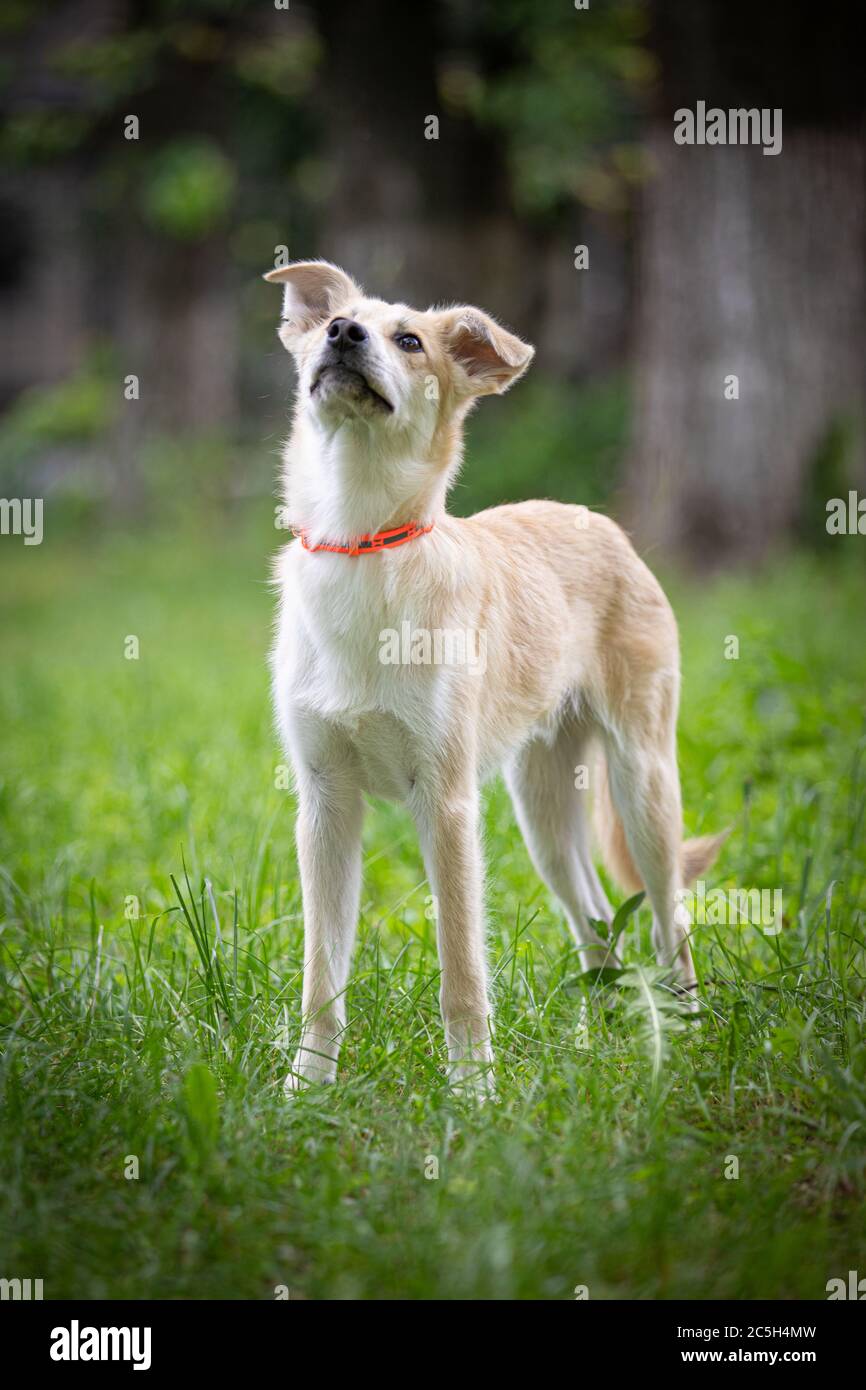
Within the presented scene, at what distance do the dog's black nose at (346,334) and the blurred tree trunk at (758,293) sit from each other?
7470 millimetres

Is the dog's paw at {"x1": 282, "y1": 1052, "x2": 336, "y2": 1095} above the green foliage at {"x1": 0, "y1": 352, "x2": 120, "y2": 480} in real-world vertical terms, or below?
below

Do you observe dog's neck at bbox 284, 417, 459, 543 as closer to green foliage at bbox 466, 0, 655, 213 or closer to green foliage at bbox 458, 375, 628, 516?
green foliage at bbox 458, 375, 628, 516

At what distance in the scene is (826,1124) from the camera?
3.16 m

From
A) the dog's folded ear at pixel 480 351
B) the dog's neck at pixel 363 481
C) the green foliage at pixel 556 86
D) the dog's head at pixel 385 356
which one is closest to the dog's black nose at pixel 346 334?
the dog's head at pixel 385 356

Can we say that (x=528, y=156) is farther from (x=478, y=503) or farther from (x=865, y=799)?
(x=865, y=799)

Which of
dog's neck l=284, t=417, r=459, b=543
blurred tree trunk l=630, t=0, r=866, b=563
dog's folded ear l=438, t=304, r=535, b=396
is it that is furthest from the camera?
blurred tree trunk l=630, t=0, r=866, b=563

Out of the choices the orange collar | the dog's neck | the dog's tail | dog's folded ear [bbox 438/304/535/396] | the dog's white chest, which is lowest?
the dog's tail

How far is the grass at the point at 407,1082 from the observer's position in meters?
2.72

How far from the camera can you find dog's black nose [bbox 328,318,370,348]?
336 cm

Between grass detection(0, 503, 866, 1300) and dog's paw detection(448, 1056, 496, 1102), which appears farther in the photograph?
dog's paw detection(448, 1056, 496, 1102)

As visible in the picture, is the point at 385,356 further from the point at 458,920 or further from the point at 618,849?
the point at 618,849

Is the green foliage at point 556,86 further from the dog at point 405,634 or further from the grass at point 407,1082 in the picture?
the dog at point 405,634

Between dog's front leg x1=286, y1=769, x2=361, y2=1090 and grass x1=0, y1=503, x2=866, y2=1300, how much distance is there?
11 cm

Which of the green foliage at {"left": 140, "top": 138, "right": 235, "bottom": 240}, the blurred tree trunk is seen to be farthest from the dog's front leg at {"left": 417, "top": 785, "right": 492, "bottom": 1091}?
the green foliage at {"left": 140, "top": 138, "right": 235, "bottom": 240}
